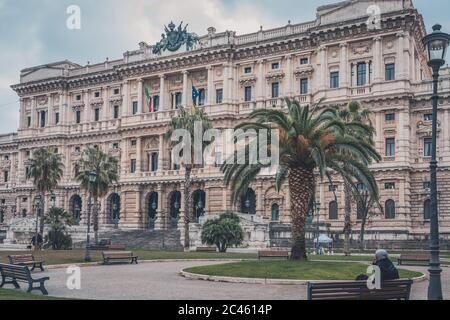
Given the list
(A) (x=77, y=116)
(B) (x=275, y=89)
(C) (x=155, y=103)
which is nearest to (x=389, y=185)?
(B) (x=275, y=89)

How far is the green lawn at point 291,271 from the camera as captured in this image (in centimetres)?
2102

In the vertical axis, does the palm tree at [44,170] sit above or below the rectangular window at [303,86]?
below

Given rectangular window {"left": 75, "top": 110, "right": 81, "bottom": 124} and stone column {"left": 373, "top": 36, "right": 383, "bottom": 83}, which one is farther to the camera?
rectangular window {"left": 75, "top": 110, "right": 81, "bottom": 124}

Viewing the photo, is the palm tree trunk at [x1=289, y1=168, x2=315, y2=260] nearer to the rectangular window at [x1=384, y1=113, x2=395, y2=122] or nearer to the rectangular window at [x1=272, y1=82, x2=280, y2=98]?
the rectangular window at [x1=384, y1=113, x2=395, y2=122]

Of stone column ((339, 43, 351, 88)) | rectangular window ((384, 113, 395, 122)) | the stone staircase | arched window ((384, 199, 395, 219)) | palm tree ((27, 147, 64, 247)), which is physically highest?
stone column ((339, 43, 351, 88))

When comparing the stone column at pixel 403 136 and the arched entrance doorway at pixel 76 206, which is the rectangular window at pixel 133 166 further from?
the stone column at pixel 403 136

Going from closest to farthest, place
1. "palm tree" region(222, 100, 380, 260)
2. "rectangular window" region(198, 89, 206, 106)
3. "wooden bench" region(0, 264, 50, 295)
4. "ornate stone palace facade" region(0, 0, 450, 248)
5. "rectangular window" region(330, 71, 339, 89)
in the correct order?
"wooden bench" region(0, 264, 50, 295), "palm tree" region(222, 100, 380, 260), "ornate stone palace facade" region(0, 0, 450, 248), "rectangular window" region(330, 71, 339, 89), "rectangular window" region(198, 89, 206, 106)

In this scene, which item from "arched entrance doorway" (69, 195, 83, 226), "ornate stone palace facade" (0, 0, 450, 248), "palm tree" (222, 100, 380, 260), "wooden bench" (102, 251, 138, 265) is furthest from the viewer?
"arched entrance doorway" (69, 195, 83, 226)

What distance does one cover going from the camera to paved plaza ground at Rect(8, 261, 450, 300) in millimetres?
16812

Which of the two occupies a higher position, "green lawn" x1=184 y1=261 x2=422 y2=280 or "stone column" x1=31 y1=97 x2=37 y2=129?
"stone column" x1=31 y1=97 x2=37 y2=129

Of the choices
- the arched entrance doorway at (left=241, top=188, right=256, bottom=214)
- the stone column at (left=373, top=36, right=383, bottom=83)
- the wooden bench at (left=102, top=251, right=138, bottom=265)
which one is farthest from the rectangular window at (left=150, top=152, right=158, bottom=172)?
→ the wooden bench at (left=102, top=251, right=138, bottom=265)

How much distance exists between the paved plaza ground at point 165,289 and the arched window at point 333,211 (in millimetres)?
28646

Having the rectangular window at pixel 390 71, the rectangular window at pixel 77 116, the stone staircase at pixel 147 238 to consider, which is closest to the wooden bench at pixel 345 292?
the stone staircase at pixel 147 238

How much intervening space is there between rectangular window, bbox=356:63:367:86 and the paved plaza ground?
106 feet
